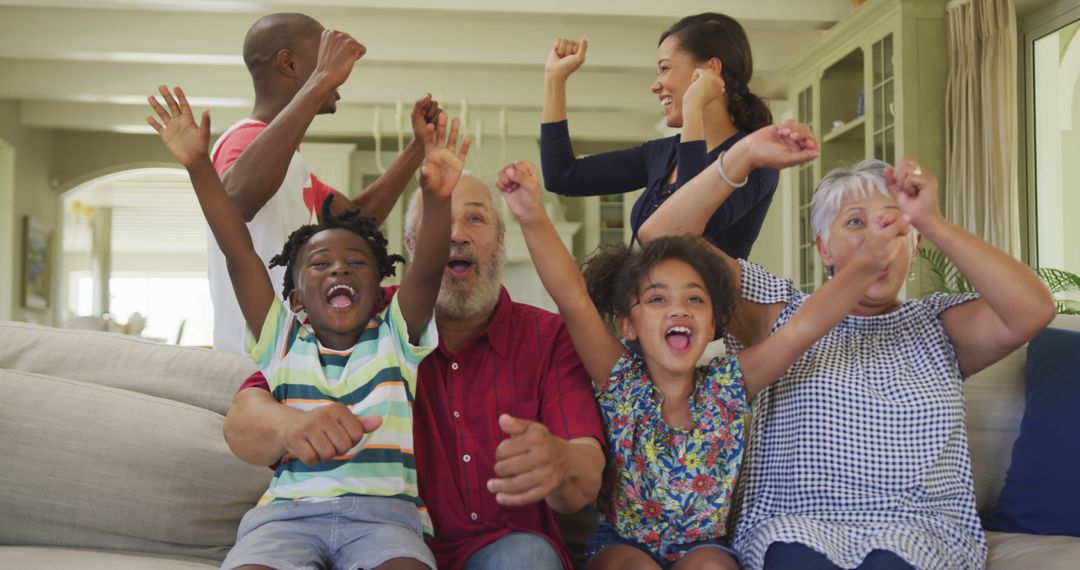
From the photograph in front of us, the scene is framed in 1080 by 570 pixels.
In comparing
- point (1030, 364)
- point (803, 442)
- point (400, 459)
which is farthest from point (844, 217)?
point (400, 459)

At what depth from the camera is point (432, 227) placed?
171cm

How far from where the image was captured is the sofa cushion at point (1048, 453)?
1.98m

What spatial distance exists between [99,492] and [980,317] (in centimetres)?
163

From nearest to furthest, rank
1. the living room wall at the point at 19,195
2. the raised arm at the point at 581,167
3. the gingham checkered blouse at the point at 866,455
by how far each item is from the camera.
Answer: the gingham checkered blouse at the point at 866,455, the raised arm at the point at 581,167, the living room wall at the point at 19,195

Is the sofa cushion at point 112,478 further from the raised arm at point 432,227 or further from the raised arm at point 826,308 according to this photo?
the raised arm at point 826,308

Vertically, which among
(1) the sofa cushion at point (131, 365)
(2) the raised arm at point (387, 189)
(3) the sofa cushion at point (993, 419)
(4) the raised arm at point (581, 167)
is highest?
(4) the raised arm at point (581, 167)

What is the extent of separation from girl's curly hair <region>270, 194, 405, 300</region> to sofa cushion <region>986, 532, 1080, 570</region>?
119 centimetres

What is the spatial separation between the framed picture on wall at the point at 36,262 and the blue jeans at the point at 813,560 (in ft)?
31.1

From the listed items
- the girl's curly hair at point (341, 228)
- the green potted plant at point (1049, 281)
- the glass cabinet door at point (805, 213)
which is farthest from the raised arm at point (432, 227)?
the glass cabinet door at point (805, 213)

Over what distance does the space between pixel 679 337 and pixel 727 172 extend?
362 mm

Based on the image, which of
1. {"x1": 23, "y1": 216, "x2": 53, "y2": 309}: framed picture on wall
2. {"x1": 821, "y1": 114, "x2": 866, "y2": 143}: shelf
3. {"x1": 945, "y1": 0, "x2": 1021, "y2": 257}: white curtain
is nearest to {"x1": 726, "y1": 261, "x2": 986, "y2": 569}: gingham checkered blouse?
{"x1": 945, "y1": 0, "x2": 1021, "y2": 257}: white curtain

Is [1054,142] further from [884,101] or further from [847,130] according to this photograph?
[847,130]

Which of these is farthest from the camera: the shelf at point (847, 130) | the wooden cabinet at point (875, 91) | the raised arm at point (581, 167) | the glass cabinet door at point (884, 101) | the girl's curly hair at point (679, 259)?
the shelf at point (847, 130)

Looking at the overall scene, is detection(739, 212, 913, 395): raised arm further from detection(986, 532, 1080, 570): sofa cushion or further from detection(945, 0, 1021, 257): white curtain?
detection(945, 0, 1021, 257): white curtain
